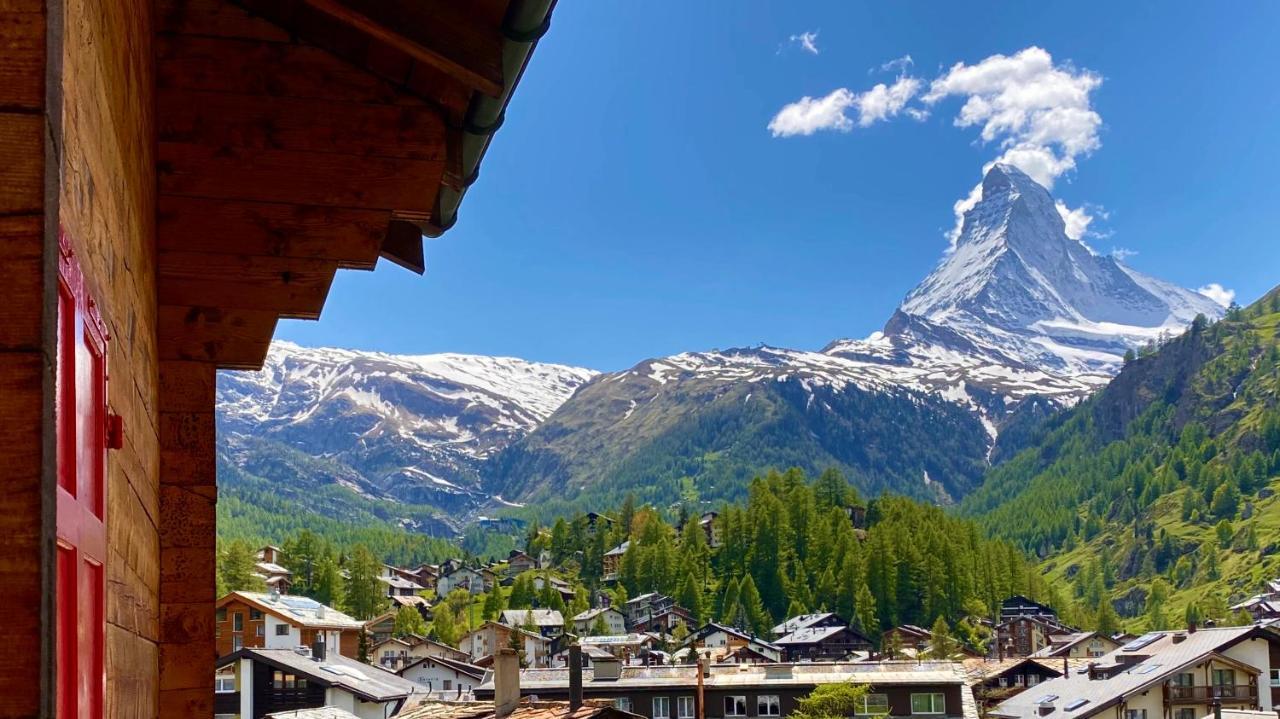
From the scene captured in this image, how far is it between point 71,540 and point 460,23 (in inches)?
80.4

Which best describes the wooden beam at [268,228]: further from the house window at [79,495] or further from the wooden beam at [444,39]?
the house window at [79,495]

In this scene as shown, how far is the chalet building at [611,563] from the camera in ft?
485

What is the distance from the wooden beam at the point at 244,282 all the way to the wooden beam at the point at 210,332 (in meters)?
0.05

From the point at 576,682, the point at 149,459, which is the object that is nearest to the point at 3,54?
the point at 149,459

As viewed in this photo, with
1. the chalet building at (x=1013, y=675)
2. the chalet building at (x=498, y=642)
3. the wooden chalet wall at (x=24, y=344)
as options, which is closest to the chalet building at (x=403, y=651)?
the chalet building at (x=498, y=642)

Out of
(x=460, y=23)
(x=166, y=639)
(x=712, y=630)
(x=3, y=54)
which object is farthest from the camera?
(x=712, y=630)

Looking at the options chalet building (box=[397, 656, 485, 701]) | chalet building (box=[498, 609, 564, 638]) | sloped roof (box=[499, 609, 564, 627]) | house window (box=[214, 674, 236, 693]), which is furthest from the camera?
sloped roof (box=[499, 609, 564, 627])

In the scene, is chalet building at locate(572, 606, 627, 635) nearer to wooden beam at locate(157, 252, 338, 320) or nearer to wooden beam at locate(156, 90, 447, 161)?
wooden beam at locate(157, 252, 338, 320)

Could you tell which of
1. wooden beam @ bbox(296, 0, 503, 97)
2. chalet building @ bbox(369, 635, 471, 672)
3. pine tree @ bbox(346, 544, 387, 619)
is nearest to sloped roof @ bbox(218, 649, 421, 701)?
chalet building @ bbox(369, 635, 471, 672)

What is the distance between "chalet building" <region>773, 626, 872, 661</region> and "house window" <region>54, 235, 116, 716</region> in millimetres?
95294

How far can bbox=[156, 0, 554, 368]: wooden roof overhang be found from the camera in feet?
12.1

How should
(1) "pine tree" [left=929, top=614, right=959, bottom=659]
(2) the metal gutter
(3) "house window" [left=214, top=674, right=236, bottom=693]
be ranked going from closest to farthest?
(2) the metal gutter → (3) "house window" [left=214, top=674, right=236, bottom=693] → (1) "pine tree" [left=929, top=614, right=959, bottom=659]

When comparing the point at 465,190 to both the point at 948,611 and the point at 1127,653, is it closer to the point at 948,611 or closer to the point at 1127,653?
the point at 1127,653

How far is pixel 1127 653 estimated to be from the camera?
64.5 metres
